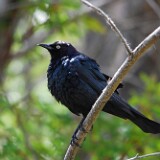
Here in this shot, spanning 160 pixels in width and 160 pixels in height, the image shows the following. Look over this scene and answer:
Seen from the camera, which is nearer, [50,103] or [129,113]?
[129,113]

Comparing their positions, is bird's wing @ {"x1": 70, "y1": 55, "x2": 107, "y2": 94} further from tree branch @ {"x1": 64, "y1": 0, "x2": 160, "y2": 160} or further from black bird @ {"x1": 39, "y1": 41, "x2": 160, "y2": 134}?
tree branch @ {"x1": 64, "y1": 0, "x2": 160, "y2": 160}

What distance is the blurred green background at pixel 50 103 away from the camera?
6.31 m

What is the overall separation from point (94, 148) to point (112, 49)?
2818 mm

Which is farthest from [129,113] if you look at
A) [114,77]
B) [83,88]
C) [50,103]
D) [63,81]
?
[50,103]

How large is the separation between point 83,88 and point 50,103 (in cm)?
268

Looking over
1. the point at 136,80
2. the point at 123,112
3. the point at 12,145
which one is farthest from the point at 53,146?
the point at 136,80

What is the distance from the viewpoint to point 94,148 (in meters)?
6.64

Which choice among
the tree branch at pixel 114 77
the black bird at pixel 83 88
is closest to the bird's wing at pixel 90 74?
the black bird at pixel 83 88

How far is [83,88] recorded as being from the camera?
5.14 m

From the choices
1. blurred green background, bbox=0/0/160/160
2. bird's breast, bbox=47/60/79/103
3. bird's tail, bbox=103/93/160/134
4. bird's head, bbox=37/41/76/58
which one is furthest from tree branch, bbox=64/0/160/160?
bird's head, bbox=37/41/76/58

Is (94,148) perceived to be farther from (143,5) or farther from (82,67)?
(143,5)

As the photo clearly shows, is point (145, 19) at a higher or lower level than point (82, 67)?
lower

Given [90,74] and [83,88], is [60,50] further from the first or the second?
[83,88]

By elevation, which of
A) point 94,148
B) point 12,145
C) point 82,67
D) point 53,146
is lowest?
point 94,148
